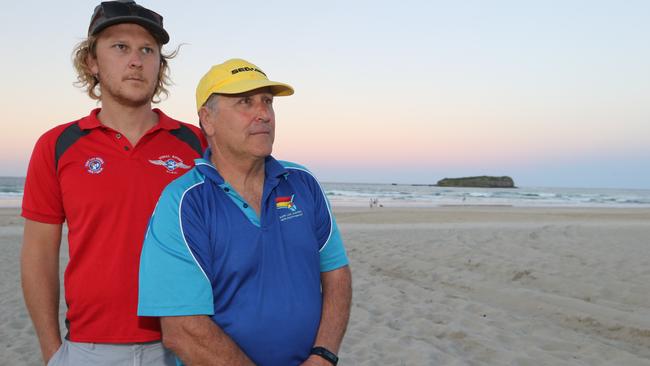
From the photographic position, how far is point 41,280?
7.23ft

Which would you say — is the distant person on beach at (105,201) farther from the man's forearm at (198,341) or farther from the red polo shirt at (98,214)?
the man's forearm at (198,341)

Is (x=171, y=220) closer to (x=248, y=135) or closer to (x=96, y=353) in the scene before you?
(x=248, y=135)

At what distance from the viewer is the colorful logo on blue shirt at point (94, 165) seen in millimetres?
2156

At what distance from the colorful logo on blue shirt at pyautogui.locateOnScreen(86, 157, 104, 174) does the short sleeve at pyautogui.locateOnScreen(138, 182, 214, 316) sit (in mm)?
408

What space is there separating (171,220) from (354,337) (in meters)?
3.94

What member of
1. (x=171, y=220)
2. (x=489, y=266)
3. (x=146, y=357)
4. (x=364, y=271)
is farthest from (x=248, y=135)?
(x=489, y=266)

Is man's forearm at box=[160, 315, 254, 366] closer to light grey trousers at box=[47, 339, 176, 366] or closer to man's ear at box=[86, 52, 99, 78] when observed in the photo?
light grey trousers at box=[47, 339, 176, 366]

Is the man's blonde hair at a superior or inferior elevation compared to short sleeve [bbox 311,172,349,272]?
superior

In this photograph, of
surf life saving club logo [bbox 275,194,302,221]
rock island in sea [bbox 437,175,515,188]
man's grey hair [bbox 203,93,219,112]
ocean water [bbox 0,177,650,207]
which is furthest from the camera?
rock island in sea [bbox 437,175,515,188]

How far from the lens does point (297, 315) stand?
214cm

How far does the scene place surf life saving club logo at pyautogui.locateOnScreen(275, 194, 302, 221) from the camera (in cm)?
221

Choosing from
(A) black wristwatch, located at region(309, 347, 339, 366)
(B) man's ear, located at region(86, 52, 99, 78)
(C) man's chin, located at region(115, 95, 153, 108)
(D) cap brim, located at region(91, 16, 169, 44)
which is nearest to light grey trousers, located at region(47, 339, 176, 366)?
(A) black wristwatch, located at region(309, 347, 339, 366)

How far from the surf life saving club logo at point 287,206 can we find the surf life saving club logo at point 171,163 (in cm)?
50

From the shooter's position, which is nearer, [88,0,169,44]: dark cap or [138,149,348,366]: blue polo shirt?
[138,149,348,366]: blue polo shirt
